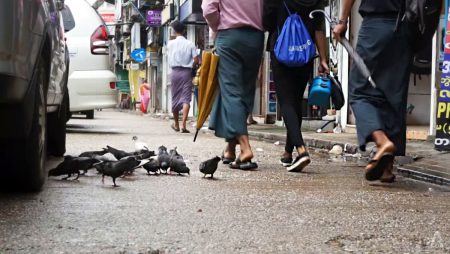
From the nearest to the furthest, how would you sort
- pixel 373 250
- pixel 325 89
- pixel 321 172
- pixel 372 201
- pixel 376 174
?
pixel 373 250 → pixel 372 201 → pixel 376 174 → pixel 321 172 → pixel 325 89

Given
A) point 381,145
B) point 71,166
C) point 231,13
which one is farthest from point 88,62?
point 381,145

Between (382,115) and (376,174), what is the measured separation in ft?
1.69

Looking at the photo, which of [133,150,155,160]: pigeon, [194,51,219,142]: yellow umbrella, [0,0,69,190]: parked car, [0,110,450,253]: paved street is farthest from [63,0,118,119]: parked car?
[0,0,69,190]: parked car

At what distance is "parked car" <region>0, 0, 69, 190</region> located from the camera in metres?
3.25

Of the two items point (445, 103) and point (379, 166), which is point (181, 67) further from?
point (379, 166)

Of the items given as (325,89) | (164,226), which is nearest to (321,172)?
(325,89)

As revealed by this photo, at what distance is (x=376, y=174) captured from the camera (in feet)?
16.3

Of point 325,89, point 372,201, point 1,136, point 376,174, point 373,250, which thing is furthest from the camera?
point 325,89

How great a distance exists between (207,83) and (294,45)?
0.84 m

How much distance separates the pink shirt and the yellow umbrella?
0.28 meters

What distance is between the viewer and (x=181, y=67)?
12.9 meters

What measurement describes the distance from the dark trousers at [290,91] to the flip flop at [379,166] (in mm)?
1091

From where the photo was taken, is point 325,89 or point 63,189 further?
point 325,89

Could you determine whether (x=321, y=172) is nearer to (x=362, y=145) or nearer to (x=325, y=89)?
(x=362, y=145)
